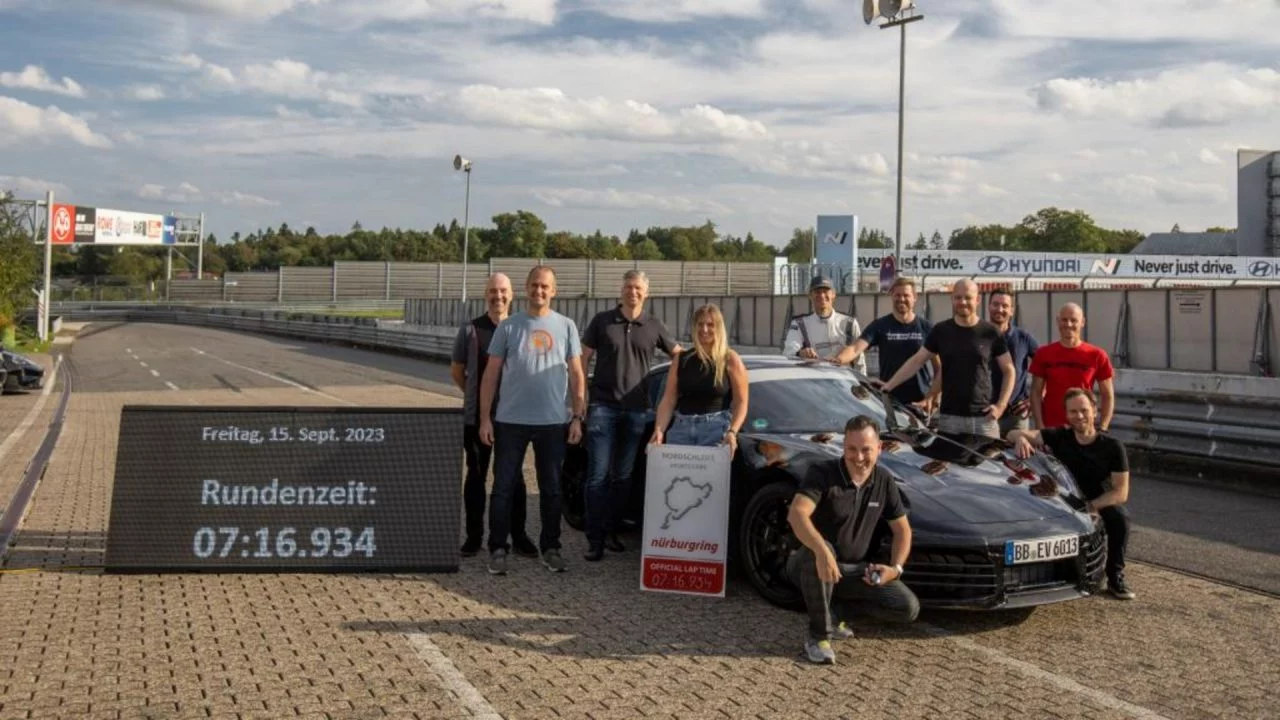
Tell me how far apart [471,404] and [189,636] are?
2388 millimetres

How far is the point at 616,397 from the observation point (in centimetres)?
727

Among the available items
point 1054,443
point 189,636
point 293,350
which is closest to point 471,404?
point 189,636

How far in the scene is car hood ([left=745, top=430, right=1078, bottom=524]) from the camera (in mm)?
5828

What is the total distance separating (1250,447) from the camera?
1091 cm

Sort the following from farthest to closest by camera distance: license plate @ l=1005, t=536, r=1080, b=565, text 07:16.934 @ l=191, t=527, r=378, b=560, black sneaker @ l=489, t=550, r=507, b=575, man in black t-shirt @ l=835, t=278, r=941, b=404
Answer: man in black t-shirt @ l=835, t=278, r=941, b=404, black sneaker @ l=489, t=550, r=507, b=575, text 07:16.934 @ l=191, t=527, r=378, b=560, license plate @ l=1005, t=536, r=1080, b=565

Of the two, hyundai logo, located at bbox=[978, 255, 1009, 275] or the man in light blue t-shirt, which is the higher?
hyundai logo, located at bbox=[978, 255, 1009, 275]


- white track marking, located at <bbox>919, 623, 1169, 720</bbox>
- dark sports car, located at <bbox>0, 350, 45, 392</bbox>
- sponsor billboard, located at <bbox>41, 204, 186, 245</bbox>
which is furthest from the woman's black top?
sponsor billboard, located at <bbox>41, 204, 186, 245</bbox>

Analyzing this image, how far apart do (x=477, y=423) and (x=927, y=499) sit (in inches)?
117

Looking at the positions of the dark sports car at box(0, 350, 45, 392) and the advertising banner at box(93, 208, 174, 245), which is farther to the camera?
the advertising banner at box(93, 208, 174, 245)

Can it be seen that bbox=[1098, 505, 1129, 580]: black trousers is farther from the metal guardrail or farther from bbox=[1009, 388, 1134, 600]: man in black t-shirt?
the metal guardrail

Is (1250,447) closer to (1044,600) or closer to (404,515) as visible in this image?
(1044,600)

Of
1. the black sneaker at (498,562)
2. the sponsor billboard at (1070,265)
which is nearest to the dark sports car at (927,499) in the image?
the black sneaker at (498,562)

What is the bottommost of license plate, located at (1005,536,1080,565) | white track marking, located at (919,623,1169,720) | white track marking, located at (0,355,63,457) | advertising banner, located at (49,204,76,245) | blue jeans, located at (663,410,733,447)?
white track marking, located at (0,355,63,457)

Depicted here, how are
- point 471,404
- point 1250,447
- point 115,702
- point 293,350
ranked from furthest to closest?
point 293,350, point 1250,447, point 471,404, point 115,702
